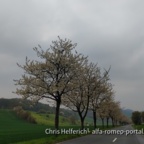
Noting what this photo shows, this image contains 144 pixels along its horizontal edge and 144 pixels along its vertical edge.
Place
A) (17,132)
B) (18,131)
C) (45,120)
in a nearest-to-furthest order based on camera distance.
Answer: (17,132), (18,131), (45,120)

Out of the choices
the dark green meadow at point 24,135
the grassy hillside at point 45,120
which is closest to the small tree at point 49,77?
the dark green meadow at point 24,135

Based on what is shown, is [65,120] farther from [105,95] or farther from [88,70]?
[88,70]

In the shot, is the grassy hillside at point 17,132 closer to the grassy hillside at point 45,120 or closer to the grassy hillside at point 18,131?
the grassy hillside at point 18,131

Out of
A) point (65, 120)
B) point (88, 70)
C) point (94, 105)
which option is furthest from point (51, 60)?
point (65, 120)

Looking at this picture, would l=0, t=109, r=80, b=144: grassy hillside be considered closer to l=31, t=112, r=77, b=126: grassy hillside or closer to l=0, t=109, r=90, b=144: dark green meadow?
l=0, t=109, r=90, b=144: dark green meadow

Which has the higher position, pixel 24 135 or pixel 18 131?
pixel 18 131

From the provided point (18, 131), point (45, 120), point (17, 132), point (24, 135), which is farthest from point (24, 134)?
point (45, 120)

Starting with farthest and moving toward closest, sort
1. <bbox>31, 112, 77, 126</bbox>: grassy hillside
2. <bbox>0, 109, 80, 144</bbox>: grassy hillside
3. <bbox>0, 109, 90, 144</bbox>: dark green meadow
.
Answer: <bbox>31, 112, 77, 126</bbox>: grassy hillside → <bbox>0, 109, 80, 144</bbox>: grassy hillside → <bbox>0, 109, 90, 144</bbox>: dark green meadow

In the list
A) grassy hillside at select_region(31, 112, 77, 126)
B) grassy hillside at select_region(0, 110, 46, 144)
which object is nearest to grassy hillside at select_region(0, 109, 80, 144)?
grassy hillside at select_region(0, 110, 46, 144)

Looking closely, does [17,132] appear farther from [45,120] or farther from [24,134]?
[45,120]

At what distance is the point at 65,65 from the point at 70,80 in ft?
6.38

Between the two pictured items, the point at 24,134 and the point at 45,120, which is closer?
the point at 24,134

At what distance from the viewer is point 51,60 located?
1277 inches

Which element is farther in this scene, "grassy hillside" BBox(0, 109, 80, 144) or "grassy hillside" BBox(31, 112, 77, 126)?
"grassy hillside" BBox(31, 112, 77, 126)
